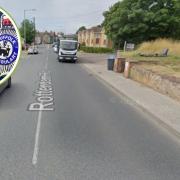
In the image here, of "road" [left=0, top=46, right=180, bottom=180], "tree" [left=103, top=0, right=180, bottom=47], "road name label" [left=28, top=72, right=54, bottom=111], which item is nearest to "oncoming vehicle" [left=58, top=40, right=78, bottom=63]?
"tree" [left=103, top=0, right=180, bottom=47]

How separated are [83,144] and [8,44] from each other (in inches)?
93.4

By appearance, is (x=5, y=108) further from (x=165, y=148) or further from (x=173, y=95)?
(x=173, y=95)

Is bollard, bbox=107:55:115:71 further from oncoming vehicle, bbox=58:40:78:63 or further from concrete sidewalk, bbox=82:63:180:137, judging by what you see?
oncoming vehicle, bbox=58:40:78:63

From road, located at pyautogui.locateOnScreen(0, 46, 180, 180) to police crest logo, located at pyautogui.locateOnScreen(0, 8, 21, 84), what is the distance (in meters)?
1.54

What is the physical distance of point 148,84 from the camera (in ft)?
47.6

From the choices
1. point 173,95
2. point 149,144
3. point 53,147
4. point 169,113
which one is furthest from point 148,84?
point 53,147

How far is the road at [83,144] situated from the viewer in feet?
15.5

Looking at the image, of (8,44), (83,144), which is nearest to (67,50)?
(83,144)

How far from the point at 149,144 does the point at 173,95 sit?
5.51 meters

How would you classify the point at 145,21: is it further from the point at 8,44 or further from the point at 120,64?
the point at 8,44

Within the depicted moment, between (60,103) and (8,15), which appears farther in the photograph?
(60,103)

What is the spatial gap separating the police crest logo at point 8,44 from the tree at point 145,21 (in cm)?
4061

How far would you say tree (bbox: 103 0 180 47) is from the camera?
1764 inches

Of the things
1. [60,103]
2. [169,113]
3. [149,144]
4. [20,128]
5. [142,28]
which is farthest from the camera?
[142,28]
